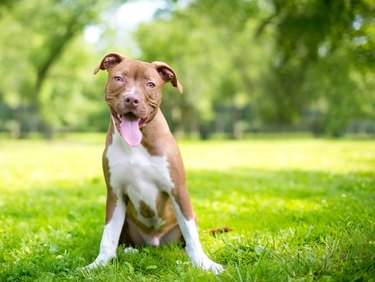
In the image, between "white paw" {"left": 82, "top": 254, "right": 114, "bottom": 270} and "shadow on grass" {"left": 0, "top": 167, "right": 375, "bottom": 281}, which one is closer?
"shadow on grass" {"left": 0, "top": 167, "right": 375, "bottom": 281}

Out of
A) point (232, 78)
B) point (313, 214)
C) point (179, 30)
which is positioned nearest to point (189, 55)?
point (179, 30)

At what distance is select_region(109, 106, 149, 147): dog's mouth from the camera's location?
3402 millimetres

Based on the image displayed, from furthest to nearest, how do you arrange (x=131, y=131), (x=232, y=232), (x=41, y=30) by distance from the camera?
(x=41, y=30) < (x=232, y=232) < (x=131, y=131)

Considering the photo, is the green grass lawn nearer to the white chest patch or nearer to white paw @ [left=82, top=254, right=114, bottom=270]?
white paw @ [left=82, top=254, right=114, bottom=270]

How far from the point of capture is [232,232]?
4.35m

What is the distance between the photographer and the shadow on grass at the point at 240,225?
302 cm

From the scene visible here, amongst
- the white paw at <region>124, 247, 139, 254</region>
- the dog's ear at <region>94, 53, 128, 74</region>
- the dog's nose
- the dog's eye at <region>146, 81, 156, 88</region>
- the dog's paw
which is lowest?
the white paw at <region>124, 247, 139, 254</region>

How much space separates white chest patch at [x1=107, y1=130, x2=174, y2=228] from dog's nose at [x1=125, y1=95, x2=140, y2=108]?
17.1 inches

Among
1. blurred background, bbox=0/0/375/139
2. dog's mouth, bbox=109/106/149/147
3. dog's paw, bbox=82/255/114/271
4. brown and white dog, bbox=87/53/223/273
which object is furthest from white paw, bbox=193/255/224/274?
blurred background, bbox=0/0/375/139

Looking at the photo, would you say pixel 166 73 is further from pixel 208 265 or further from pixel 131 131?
pixel 208 265

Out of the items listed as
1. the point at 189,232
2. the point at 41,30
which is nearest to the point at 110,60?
the point at 189,232

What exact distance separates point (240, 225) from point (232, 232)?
335 millimetres

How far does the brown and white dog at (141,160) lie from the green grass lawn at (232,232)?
0.91 ft

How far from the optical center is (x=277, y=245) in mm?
3547
